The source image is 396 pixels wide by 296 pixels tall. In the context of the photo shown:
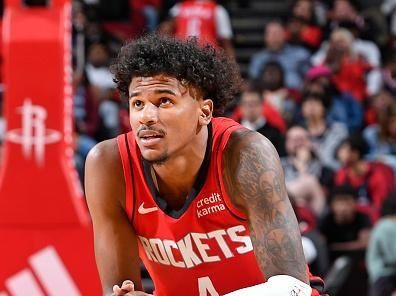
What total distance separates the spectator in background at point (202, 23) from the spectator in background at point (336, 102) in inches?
42.2

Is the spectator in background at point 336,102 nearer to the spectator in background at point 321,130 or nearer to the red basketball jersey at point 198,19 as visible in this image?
the spectator in background at point 321,130

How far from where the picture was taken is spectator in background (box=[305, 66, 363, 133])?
9250 mm

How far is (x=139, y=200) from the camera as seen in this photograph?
159 inches

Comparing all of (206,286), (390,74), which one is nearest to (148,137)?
(206,286)

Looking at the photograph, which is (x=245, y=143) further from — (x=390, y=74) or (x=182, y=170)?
(x=390, y=74)

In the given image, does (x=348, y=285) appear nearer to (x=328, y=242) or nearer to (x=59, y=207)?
(x=328, y=242)

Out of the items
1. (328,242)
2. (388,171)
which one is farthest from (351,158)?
(328,242)

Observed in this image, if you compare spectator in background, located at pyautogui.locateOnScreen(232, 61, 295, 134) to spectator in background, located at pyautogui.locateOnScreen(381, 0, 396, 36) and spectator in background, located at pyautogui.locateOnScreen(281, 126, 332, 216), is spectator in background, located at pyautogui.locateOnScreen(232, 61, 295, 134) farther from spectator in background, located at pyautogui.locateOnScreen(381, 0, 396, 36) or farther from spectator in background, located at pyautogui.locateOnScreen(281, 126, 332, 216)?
spectator in background, located at pyautogui.locateOnScreen(381, 0, 396, 36)

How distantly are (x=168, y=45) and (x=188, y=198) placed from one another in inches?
23.2

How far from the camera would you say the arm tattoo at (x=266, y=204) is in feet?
12.0

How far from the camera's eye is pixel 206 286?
407 cm

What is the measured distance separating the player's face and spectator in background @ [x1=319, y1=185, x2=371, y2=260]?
13.6ft

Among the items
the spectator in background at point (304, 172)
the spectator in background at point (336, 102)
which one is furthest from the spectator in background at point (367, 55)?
the spectator in background at point (304, 172)

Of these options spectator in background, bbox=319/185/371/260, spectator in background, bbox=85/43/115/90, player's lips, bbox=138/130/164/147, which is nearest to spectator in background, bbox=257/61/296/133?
spectator in background, bbox=319/185/371/260
